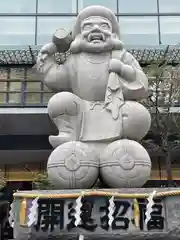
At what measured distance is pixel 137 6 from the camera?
528 inches

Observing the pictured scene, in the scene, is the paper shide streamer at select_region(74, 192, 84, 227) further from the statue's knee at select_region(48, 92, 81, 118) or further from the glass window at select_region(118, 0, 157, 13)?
the glass window at select_region(118, 0, 157, 13)

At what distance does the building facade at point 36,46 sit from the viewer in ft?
38.9

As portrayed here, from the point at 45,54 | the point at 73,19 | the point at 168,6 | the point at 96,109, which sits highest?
the point at 168,6

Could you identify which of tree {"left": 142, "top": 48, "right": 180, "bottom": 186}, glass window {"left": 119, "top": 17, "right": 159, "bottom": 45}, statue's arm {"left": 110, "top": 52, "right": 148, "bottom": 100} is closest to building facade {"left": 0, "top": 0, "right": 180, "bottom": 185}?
glass window {"left": 119, "top": 17, "right": 159, "bottom": 45}

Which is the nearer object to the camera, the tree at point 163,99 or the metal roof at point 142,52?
the tree at point 163,99

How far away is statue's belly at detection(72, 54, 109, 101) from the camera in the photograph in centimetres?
377

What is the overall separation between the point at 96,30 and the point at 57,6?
398 inches

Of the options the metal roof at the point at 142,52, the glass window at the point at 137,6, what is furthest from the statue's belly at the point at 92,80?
the glass window at the point at 137,6

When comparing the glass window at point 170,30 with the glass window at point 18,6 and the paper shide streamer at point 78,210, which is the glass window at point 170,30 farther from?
the paper shide streamer at point 78,210

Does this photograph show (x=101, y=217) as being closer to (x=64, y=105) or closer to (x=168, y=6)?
(x=64, y=105)

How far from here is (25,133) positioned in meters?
11.9

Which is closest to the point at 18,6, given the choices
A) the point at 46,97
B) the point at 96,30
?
the point at 46,97

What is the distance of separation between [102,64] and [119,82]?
29 centimetres

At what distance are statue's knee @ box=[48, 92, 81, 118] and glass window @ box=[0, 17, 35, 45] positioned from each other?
9.51m
